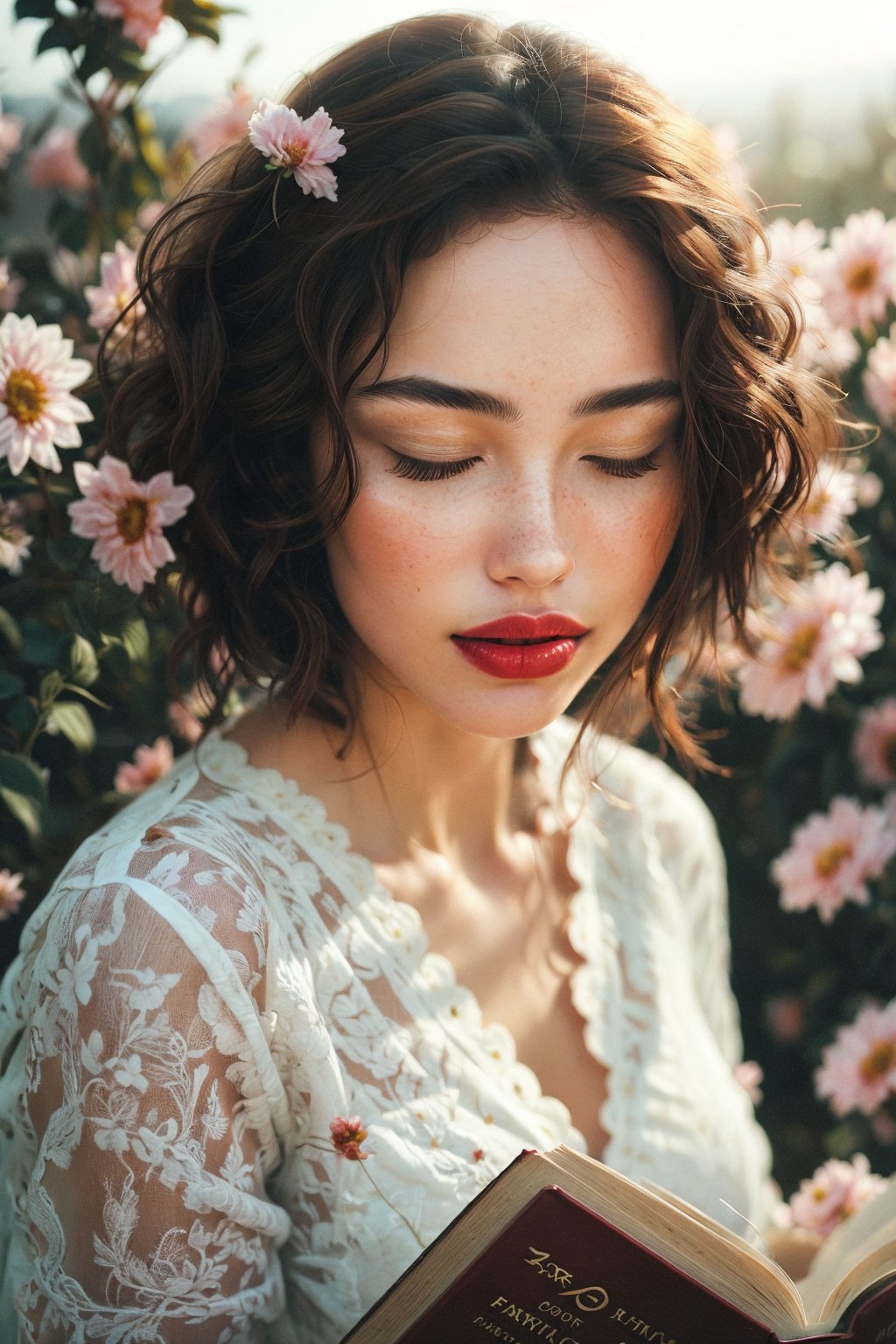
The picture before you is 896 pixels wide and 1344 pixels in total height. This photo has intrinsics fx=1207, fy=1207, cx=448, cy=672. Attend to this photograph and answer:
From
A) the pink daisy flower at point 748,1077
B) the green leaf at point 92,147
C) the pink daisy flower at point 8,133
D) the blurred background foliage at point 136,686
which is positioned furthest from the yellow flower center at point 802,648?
the pink daisy flower at point 8,133

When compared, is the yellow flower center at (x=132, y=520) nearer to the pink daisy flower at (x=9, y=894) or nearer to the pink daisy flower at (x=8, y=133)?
the pink daisy flower at (x=9, y=894)

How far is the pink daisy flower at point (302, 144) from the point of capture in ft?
3.52

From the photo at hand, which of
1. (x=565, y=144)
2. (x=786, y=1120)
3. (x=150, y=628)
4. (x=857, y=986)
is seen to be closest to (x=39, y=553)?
(x=150, y=628)

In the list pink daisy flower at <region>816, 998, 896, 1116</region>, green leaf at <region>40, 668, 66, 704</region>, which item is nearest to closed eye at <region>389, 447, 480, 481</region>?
green leaf at <region>40, 668, 66, 704</region>

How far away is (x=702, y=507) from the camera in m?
1.31

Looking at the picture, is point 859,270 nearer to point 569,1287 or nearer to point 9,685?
point 9,685

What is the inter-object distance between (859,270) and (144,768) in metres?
1.20

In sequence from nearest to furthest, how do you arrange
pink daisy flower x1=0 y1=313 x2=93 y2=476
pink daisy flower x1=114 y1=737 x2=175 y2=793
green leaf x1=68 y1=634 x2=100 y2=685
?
pink daisy flower x1=0 y1=313 x2=93 y2=476
green leaf x1=68 y1=634 x2=100 y2=685
pink daisy flower x1=114 y1=737 x2=175 y2=793

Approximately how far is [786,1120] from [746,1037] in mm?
142

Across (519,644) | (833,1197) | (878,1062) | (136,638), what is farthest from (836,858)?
(136,638)

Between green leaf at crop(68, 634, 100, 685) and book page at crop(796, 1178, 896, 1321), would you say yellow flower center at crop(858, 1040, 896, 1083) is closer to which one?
book page at crop(796, 1178, 896, 1321)

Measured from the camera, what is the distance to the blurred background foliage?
1316 millimetres

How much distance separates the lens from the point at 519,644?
1185 mm

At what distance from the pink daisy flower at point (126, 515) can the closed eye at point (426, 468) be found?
0.24 metres
